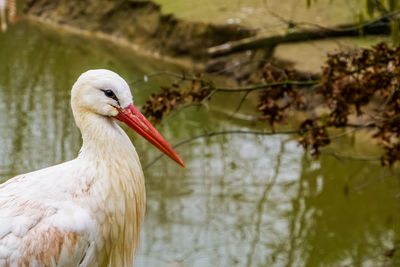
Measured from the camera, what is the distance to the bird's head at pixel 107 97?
320 cm

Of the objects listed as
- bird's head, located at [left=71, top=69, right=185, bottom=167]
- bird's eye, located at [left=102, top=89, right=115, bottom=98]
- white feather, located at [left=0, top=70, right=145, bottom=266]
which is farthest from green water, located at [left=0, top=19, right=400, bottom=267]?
bird's eye, located at [left=102, top=89, right=115, bottom=98]

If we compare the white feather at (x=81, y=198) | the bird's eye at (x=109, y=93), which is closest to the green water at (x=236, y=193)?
the white feather at (x=81, y=198)

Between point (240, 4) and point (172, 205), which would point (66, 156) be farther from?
point (240, 4)

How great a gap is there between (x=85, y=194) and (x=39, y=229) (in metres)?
0.27

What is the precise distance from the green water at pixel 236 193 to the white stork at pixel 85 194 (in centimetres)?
219

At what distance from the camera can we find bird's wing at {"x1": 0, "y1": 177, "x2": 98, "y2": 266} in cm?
321

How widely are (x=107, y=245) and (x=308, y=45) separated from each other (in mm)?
6611

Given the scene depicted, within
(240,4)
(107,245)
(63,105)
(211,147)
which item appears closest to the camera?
(107,245)

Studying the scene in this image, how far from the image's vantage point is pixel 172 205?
250 inches

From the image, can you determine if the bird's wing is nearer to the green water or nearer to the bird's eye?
the bird's eye

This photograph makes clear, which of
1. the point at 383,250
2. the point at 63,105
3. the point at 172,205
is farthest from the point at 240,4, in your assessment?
the point at 383,250

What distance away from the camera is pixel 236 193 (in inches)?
260

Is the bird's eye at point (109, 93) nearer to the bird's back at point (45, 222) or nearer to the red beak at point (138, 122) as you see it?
the red beak at point (138, 122)

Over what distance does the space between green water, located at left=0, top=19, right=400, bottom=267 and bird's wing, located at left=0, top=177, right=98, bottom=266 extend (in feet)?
7.40
